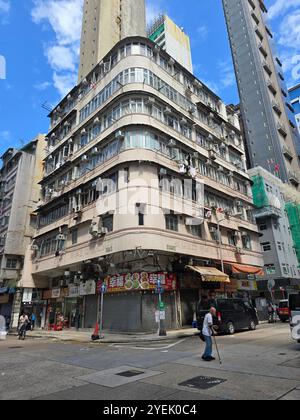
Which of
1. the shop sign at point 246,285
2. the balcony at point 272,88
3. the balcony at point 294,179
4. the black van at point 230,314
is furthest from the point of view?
the balcony at point 272,88

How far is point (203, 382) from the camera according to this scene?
258 inches

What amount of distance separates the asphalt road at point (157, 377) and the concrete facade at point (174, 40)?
6086 cm

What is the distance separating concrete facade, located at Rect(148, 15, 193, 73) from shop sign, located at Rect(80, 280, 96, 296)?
50853mm

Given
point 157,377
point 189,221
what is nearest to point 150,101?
point 189,221

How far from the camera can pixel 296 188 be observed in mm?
57656

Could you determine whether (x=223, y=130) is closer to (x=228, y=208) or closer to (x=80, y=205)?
(x=228, y=208)

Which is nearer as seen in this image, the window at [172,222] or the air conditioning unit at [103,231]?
the air conditioning unit at [103,231]

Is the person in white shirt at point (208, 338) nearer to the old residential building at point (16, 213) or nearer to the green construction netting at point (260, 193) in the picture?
the old residential building at point (16, 213)

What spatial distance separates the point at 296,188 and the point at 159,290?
48838mm

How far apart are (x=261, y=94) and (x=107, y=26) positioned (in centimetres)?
3356

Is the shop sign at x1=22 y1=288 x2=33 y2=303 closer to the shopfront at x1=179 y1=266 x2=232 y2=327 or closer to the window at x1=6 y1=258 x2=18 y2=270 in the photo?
the window at x1=6 y1=258 x2=18 y2=270

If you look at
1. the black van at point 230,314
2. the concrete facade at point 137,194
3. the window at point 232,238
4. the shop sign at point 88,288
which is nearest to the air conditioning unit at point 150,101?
the concrete facade at point 137,194

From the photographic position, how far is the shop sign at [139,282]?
20281mm
